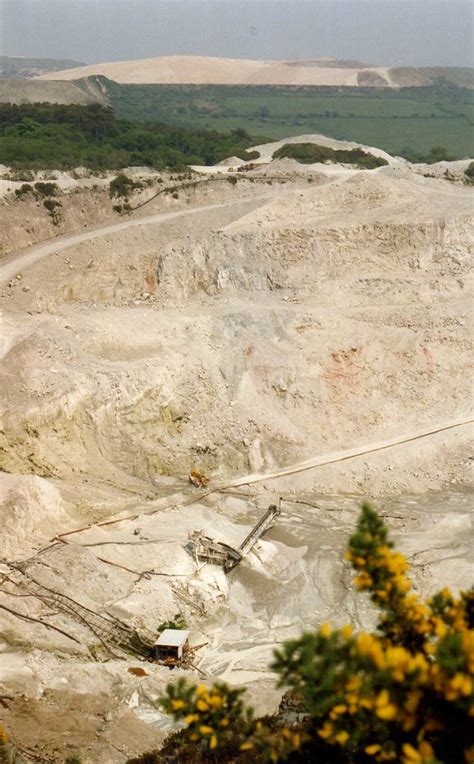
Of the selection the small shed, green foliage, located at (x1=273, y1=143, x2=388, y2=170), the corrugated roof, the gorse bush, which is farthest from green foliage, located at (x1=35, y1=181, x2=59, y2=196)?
the gorse bush

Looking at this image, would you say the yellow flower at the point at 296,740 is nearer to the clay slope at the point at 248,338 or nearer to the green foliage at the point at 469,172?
the clay slope at the point at 248,338

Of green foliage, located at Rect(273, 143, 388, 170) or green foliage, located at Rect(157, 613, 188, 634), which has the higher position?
green foliage, located at Rect(273, 143, 388, 170)

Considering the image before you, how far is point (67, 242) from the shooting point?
134 feet

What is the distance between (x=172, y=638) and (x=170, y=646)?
0.32m

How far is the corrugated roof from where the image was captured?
21.2 metres

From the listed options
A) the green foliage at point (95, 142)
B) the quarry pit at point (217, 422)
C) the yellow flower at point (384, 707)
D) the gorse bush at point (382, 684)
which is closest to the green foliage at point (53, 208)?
the quarry pit at point (217, 422)

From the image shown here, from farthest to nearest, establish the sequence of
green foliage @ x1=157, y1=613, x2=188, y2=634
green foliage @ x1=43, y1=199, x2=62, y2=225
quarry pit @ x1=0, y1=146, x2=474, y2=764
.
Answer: green foliage @ x1=43, y1=199, x2=62, y2=225 → green foliage @ x1=157, y1=613, x2=188, y2=634 → quarry pit @ x1=0, y1=146, x2=474, y2=764

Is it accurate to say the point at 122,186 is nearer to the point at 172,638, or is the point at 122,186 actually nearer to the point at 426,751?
the point at 172,638

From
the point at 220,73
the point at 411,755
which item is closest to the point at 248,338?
the point at 411,755

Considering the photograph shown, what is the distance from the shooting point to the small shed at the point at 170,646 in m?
21.2

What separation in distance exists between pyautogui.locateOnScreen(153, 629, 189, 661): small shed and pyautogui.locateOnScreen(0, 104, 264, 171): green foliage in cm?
3792

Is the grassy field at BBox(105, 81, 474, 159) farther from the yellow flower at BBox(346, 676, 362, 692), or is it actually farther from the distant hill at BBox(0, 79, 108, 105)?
the yellow flower at BBox(346, 676, 362, 692)

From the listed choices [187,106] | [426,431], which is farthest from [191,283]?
[187,106]

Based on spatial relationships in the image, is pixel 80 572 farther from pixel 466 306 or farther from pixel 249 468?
pixel 466 306
